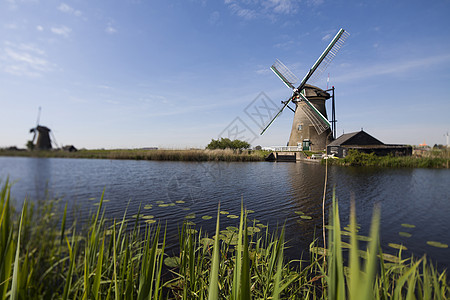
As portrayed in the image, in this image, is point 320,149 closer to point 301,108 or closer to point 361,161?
point 301,108

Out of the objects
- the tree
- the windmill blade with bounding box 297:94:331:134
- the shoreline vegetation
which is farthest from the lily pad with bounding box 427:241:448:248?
the windmill blade with bounding box 297:94:331:134

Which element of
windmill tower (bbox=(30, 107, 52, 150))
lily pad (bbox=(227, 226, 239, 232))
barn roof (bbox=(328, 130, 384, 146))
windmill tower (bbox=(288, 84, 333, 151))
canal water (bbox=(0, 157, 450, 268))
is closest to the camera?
lily pad (bbox=(227, 226, 239, 232))

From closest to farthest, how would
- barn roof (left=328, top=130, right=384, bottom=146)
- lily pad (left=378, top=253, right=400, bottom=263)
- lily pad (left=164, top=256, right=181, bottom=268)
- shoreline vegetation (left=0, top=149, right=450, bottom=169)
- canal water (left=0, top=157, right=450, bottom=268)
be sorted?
lily pad (left=164, top=256, right=181, bottom=268) → lily pad (left=378, top=253, right=400, bottom=263) → canal water (left=0, top=157, right=450, bottom=268) → shoreline vegetation (left=0, top=149, right=450, bottom=169) → barn roof (left=328, top=130, right=384, bottom=146)

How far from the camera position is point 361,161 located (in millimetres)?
21766

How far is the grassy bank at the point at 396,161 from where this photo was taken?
65.0ft

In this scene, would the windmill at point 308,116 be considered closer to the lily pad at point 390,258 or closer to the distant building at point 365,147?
the distant building at point 365,147

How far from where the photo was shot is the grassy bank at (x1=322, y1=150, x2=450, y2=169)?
780 inches

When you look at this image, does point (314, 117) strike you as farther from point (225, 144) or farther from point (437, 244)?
point (437, 244)

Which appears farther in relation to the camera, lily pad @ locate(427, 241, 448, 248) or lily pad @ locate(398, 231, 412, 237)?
lily pad @ locate(398, 231, 412, 237)

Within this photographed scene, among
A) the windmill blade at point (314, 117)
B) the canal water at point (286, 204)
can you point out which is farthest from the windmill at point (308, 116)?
the canal water at point (286, 204)

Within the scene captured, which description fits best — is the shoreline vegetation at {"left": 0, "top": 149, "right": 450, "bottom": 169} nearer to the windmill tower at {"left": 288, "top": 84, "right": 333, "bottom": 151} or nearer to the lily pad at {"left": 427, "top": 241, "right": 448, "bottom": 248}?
the windmill tower at {"left": 288, "top": 84, "right": 333, "bottom": 151}

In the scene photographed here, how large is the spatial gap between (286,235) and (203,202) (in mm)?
3457

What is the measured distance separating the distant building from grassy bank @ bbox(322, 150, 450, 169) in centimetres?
188

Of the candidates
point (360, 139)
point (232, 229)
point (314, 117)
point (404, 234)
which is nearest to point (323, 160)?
point (360, 139)
